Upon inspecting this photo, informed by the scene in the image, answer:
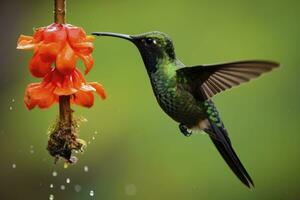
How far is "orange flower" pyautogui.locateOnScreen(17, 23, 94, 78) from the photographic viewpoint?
220cm

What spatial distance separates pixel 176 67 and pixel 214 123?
32cm

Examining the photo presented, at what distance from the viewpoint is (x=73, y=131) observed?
2.38 metres

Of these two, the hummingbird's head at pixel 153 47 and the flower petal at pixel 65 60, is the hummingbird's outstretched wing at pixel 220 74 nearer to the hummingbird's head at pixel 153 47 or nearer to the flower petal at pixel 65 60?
the hummingbird's head at pixel 153 47

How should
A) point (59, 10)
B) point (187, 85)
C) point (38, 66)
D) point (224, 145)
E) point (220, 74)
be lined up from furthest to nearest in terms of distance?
point (224, 145) → point (187, 85) → point (220, 74) → point (38, 66) → point (59, 10)

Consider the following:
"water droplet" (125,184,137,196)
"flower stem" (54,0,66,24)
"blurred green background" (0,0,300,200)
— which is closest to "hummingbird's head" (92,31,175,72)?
"flower stem" (54,0,66,24)

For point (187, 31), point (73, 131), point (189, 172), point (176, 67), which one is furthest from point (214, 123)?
point (187, 31)

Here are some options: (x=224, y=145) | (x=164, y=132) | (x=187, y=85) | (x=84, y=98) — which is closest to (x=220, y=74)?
(x=187, y=85)

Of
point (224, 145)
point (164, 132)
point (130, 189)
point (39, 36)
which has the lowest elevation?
point (130, 189)

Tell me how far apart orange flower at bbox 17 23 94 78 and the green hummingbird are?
0.27 m

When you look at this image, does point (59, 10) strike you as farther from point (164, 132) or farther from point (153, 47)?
point (164, 132)

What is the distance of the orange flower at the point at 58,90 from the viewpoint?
2.26 metres

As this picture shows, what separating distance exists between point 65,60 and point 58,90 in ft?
0.37

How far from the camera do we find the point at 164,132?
187 inches

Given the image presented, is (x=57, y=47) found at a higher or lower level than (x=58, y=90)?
higher
